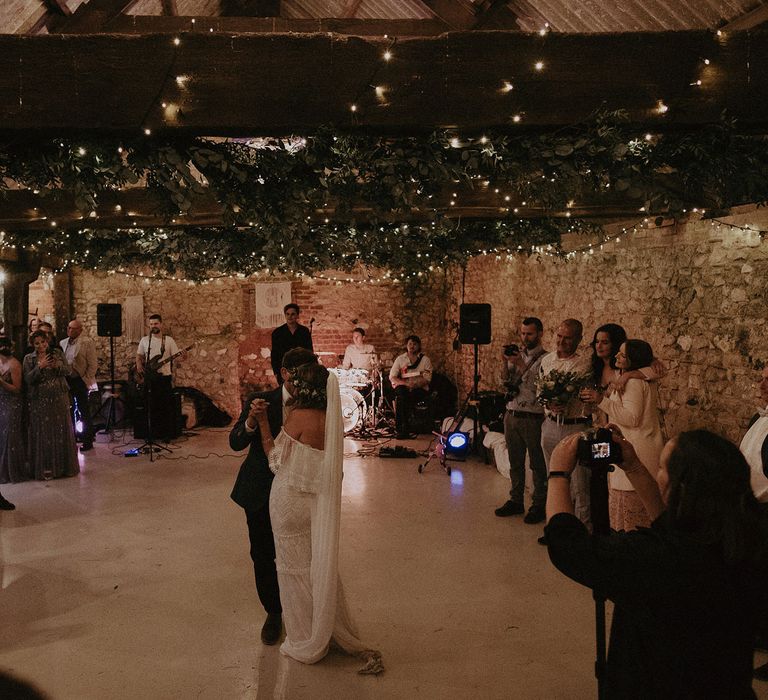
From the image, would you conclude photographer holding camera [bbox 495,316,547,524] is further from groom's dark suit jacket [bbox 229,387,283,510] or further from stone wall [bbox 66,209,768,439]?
groom's dark suit jacket [bbox 229,387,283,510]

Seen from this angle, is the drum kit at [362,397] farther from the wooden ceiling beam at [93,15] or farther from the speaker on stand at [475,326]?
the wooden ceiling beam at [93,15]

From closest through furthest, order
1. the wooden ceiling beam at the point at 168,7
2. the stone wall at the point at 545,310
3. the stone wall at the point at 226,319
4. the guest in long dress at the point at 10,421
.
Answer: the stone wall at the point at 545,310, the guest in long dress at the point at 10,421, the wooden ceiling beam at the point at 168,7, the stone wall at the point at 226,319

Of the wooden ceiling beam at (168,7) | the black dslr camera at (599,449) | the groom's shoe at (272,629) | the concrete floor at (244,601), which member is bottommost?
the concrete floor at (244,601)

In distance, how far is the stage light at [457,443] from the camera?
26.4ft

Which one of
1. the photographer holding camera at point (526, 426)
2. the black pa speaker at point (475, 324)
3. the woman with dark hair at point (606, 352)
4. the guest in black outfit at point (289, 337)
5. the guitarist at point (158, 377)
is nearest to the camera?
the woman with dark hair at point (606, 352)

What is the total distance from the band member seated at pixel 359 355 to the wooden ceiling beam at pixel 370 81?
7.43 m

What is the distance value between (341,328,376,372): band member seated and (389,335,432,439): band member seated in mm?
724

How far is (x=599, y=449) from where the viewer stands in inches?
75.7

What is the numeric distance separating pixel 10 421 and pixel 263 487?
193 inches

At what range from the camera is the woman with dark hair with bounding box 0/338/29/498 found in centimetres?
704

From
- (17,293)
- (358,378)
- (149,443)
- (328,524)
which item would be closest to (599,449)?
(328,524)

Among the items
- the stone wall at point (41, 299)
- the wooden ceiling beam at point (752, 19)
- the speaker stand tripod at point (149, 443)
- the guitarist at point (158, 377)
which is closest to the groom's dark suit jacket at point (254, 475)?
the wooden ceiling beam at point (752, 19)

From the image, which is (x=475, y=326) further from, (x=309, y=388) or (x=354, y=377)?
(x=309, y=388)

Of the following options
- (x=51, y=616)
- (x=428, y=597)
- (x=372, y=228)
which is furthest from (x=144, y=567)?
(x=372, y=228)
